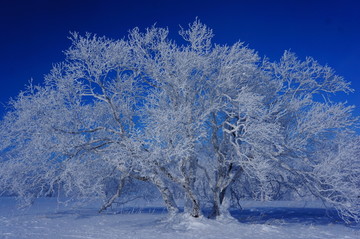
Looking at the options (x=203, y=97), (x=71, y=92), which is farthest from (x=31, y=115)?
(x=203, y=97)

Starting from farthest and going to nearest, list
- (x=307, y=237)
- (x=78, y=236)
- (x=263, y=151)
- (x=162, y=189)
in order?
(x=162, y=189) < (x=263, y=151) < (x=307, y=237) < (x=78, y=236)

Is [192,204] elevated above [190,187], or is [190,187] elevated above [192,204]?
[190,187]

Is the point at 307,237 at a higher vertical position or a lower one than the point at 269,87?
lower

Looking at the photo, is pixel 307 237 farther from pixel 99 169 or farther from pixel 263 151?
pixel 99 169

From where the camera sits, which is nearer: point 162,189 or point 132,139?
point 132,139

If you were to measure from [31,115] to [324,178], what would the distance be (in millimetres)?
10728

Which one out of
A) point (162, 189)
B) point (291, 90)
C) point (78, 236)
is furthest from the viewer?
point (291, 90)

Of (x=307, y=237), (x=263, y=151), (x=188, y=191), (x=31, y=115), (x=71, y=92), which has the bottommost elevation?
(x=307, y=237)

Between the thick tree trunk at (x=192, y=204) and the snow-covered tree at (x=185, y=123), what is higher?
the snow-covered tree at (x=185, y=123)

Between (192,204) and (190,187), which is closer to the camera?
(190,187)

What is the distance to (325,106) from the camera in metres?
11.6

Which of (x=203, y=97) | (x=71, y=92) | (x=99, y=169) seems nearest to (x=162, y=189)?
(x=99, y=169)

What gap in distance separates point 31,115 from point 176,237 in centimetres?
689

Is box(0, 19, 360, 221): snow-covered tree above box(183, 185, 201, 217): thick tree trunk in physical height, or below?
above
